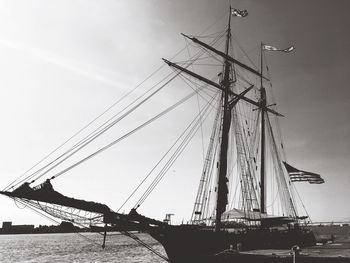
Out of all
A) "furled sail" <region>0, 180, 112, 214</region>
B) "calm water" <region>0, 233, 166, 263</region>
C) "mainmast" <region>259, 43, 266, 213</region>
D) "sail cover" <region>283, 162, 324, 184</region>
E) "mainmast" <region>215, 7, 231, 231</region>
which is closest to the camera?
"furled sail" <region>0, 180, 112, 214</region>

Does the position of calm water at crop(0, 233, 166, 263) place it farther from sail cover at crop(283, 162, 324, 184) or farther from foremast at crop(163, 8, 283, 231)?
sail cover at crop(283, 162, 324, 184)

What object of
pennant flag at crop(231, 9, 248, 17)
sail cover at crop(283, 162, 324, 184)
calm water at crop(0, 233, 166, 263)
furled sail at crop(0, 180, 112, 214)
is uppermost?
pennant flag at crop(231, 9, 248, 17)

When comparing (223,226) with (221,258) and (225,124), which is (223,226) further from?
(221,258)

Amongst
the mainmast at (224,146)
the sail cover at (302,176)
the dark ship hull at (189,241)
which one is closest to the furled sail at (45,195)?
the dark ship hull at (189,241)

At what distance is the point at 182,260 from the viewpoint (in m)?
23.5

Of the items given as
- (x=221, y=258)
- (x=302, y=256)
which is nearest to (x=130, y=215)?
(x=221, y=258)

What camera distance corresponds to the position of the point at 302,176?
35.9m

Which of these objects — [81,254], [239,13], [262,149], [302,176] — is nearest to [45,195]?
[239,13]

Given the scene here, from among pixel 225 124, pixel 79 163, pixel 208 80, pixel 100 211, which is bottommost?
pixel 100 211

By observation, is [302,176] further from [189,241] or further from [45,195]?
[45,195]

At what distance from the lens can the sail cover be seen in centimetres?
3522

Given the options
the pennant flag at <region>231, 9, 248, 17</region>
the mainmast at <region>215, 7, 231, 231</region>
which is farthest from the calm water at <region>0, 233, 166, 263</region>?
the pennant flag at <region>231, 9, 248, 17</region>

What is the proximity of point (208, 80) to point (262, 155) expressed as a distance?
1456 cm

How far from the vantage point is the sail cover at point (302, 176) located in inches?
1387
